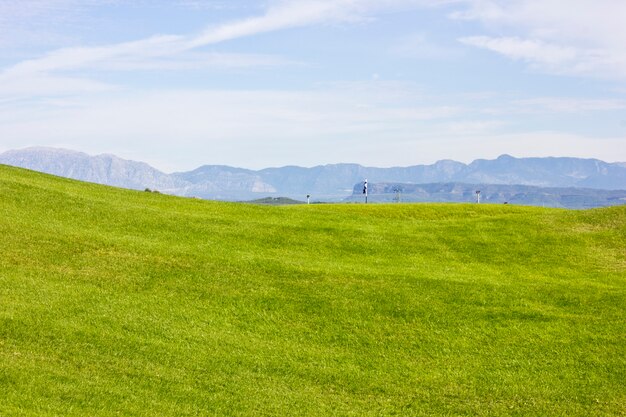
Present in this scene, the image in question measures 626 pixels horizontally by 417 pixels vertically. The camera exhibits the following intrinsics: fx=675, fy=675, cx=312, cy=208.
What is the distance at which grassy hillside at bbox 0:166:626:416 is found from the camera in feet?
73.4

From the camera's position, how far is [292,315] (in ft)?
99.3

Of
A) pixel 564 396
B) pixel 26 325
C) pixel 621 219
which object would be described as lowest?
pixel 564 396

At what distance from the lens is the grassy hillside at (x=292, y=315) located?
22.4 meters

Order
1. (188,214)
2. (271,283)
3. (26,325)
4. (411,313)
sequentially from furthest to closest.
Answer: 1. (188,214)
2. (271,283)
3. (411,313)
4. (26,325)

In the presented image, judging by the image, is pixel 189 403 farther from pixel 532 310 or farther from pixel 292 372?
pixel 532 310

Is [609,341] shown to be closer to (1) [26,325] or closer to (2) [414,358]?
(2) [414,358]

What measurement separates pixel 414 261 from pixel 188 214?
16156mm

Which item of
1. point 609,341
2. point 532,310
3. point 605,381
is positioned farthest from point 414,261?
point 605,381

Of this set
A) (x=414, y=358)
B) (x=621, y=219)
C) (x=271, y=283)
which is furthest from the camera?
(x=621, y=219)

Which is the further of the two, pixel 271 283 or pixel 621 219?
pixel 621 219

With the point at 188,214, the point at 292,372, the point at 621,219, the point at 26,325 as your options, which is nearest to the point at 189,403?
the point at 292,372

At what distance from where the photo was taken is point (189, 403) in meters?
20.9

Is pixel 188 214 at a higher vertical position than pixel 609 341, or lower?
higher

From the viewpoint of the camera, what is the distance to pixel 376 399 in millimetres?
23297
